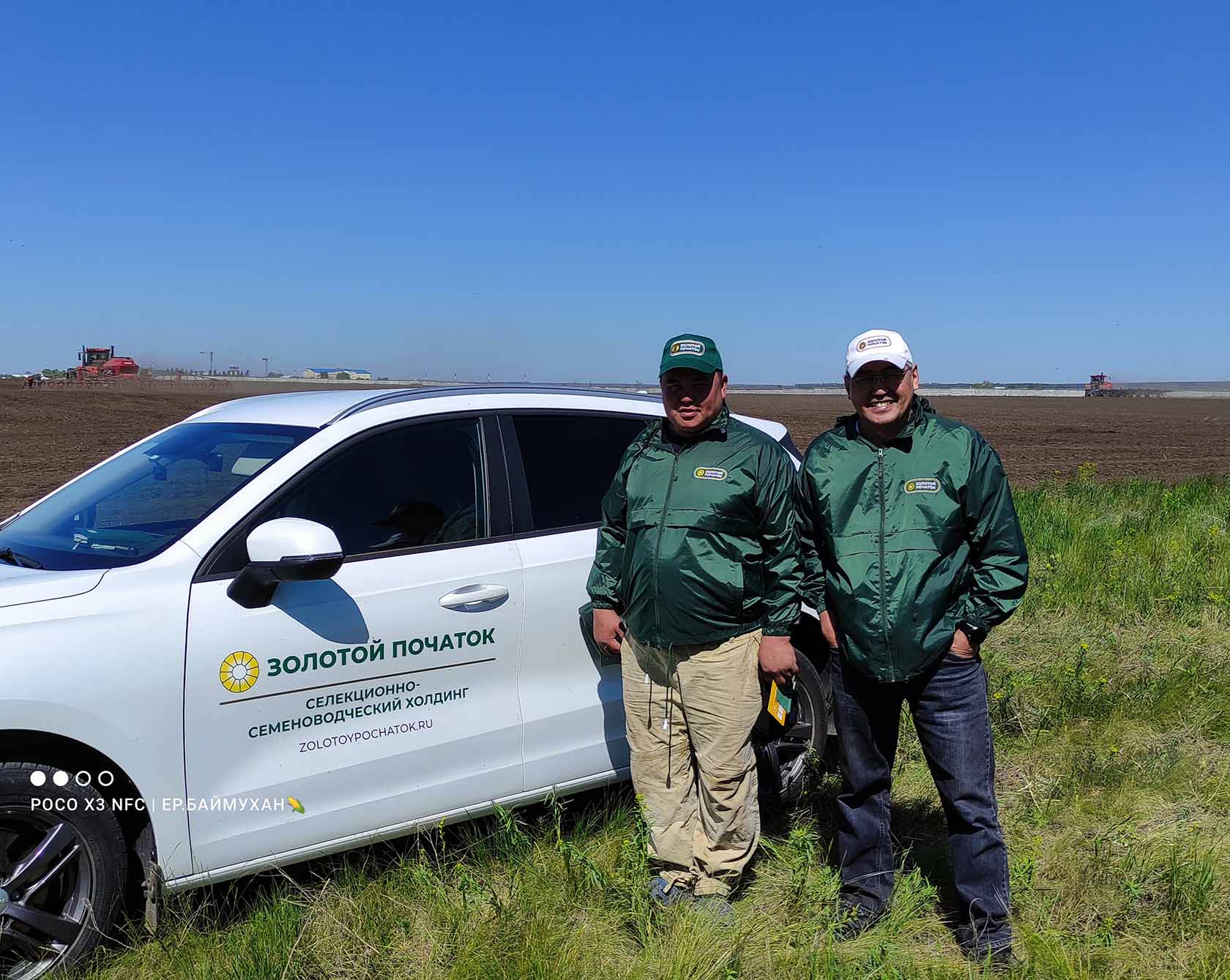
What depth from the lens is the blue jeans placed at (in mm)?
3234

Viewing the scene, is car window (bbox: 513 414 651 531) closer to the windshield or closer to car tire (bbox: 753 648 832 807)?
the windshield

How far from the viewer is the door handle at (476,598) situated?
349 centimetres

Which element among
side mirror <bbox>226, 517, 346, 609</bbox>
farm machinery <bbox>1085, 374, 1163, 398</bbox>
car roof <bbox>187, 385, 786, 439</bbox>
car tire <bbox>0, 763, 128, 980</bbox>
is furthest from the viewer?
farm machinery <bbox>1085, 374, 1163, 398</bbox>

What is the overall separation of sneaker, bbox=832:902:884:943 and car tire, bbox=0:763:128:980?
221cm

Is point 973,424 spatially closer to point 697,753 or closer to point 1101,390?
point 697,753

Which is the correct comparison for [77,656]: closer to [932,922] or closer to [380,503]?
[380,503]

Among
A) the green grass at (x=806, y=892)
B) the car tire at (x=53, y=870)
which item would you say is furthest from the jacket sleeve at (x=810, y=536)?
the car tire at (x=53, y=870)

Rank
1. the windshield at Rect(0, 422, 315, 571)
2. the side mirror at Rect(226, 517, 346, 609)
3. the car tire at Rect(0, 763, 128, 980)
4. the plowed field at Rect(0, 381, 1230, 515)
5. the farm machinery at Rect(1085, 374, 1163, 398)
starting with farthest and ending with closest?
the farm machinery at Rect(1085, 374, 1163, 398), the plowed field at Rect(0, 381, 1230, 515), the windshield at Rect(0, 422, 315, 571), the side mirror at Rect(226, 517, 346, 609), the car tire at Rect(0, 763, 128, 980)

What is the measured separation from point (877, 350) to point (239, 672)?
2.18 m

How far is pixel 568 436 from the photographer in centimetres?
412

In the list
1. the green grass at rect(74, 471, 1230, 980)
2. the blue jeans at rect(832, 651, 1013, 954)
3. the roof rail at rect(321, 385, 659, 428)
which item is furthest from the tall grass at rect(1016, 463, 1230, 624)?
the blue jeans at rect(832, 651, 1013, 954)

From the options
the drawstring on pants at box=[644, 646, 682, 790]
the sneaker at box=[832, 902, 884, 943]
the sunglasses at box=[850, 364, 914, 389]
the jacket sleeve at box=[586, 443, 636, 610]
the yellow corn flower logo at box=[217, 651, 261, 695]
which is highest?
the sunglasses at box=[850, 364, 914, 389]

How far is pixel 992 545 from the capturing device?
10.4 feet

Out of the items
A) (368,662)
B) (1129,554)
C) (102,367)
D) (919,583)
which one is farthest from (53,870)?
(102,367)
